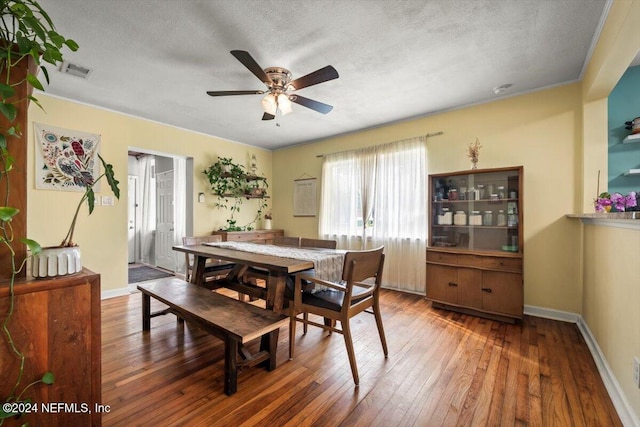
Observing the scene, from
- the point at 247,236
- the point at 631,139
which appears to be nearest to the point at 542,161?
the point at 631,139

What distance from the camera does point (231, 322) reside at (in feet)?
5.89

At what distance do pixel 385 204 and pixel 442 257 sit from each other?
1214 millimetres

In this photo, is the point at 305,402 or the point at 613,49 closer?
the point at 305,402

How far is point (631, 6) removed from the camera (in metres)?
1.54

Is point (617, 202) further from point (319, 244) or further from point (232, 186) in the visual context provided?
point (232, 186)

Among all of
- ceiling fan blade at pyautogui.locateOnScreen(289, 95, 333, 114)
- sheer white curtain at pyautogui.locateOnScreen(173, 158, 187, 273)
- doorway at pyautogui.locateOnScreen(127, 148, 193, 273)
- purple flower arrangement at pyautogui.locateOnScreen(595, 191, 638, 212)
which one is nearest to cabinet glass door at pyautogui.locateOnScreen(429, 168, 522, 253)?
purple flower arrangement at pyautogui.locateOnScreen(595, 191, 638, 212)

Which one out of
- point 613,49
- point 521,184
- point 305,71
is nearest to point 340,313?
point 305,71

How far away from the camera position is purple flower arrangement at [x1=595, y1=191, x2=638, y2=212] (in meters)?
2.15

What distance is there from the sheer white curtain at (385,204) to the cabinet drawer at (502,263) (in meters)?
0.94

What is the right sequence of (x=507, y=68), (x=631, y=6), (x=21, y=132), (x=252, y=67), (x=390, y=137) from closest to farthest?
1. (x=21, y=132)
2. (x=631, y=6)
3. (x=252, y=67)
4. (x=507, y=68)
5. (x=390, y=137)

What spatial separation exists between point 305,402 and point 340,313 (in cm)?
56

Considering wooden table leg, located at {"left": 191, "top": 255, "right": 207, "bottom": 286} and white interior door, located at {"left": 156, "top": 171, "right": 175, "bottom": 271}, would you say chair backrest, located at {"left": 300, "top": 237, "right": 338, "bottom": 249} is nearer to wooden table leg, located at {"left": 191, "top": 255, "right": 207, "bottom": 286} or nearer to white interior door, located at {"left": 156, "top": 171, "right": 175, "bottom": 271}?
wooden table leg, located at {"left": 191, "top": 255, "right": 207, "bottom": 286}

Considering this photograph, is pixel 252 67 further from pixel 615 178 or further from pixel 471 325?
pixel 615 178

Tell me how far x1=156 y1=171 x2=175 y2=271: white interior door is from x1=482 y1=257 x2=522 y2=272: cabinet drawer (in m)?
5.02
